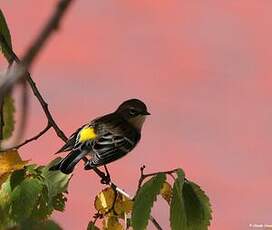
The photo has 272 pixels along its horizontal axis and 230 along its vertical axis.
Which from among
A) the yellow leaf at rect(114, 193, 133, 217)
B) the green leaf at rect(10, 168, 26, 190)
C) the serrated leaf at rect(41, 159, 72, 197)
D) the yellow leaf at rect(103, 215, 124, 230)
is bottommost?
the yellow leaf at rect(103, 215, 124, 230)

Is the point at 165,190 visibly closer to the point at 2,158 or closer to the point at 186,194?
the point at 186,194

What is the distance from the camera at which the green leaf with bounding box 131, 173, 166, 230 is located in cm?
292

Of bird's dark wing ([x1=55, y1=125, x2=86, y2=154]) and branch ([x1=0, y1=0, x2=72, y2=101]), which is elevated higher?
branch ([x1=0, y1=0, x2=72, y2=101])

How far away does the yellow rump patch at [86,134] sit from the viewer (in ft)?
16.9

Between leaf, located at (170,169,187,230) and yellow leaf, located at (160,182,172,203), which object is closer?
leaf, located at (170,169,187,230)

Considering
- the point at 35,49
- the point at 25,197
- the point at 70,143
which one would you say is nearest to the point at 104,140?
the point at 70,143

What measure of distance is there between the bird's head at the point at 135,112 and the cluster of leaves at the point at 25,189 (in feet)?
8.70

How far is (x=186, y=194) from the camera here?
310 centimetres

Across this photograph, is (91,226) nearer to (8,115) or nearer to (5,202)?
(5,202)

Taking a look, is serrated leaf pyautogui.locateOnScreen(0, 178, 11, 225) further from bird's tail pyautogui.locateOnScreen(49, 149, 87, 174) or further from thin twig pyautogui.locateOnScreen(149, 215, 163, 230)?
thin twig pyautogui.locateOnScreen(149, 215, 163, 230)

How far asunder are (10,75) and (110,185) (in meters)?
3.24

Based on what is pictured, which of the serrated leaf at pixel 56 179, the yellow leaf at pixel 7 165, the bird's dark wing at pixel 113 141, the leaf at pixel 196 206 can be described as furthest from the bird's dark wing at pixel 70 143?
the leaf at pixel 196 206

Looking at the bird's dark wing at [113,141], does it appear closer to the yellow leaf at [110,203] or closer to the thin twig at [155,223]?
the yellow leaf at [110,203]

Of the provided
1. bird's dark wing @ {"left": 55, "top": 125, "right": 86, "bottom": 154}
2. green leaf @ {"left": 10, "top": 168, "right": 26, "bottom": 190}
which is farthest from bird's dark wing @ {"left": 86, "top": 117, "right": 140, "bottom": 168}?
green leaf @ {"left": 10, "top": 168, "right": 26, "bottom": 190}
